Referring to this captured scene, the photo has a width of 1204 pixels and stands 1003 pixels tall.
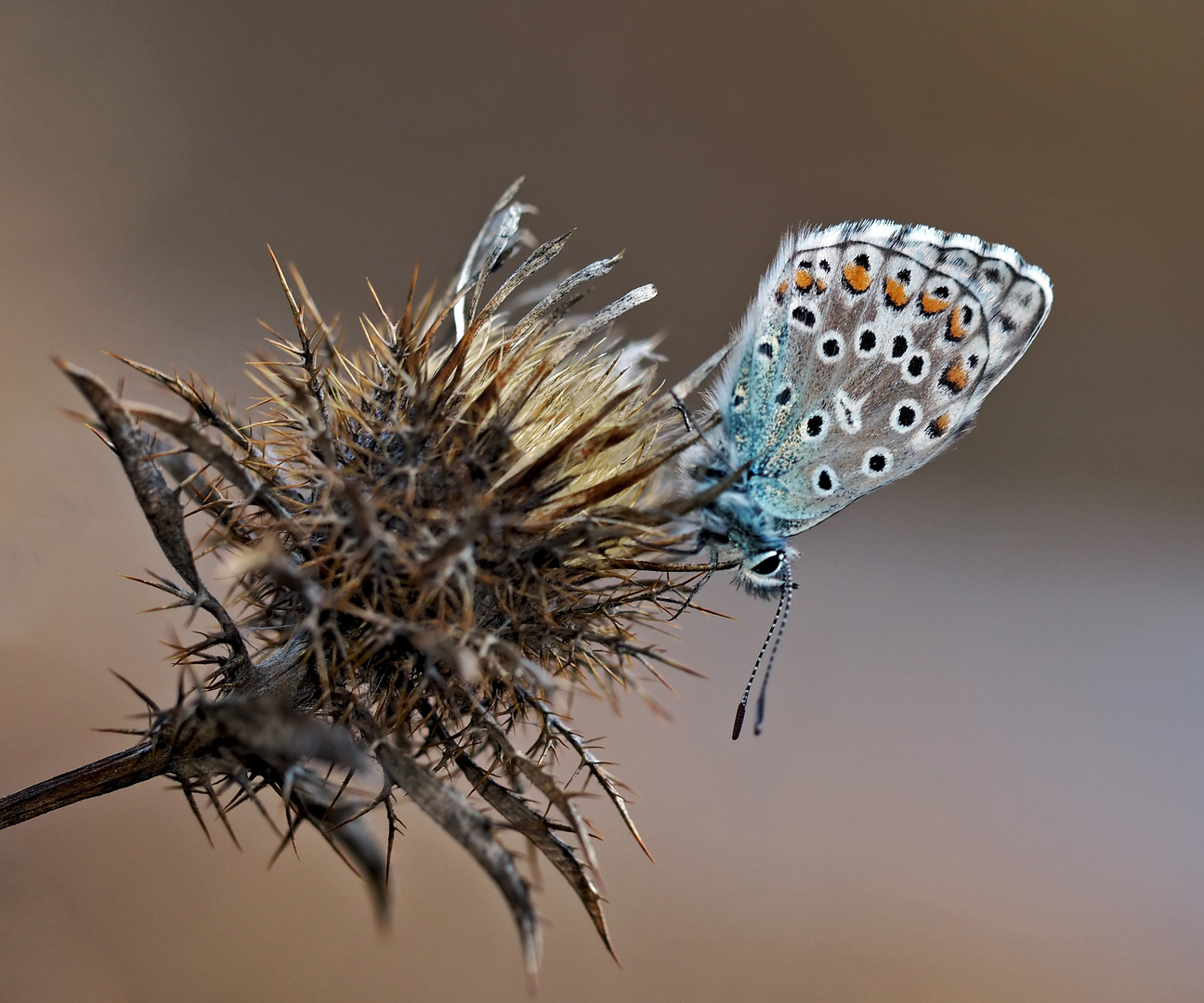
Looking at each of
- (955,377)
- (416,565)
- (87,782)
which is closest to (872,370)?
(955,377)

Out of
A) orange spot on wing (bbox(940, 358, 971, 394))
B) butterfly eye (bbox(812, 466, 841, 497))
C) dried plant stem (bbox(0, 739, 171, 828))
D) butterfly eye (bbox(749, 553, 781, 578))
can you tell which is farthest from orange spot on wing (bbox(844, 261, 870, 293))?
dried plant stem (bbox(0, 739, 171, 828))

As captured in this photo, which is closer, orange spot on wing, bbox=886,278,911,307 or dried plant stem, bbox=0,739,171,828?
dried plant stem, bbox=0,739,171,828

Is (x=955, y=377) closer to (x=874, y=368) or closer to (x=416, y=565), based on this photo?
(x=874, y=368)

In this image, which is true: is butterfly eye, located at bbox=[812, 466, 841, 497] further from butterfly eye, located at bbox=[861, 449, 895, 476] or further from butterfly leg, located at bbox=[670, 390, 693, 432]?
butterfly leg, located at bbox=[670, 390, 693, 432]

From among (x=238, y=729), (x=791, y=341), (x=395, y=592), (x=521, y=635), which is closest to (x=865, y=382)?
(x=791, y=341)

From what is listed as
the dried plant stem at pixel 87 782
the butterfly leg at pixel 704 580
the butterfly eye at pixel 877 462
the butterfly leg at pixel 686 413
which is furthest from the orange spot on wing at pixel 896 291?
the dried plant stem at pixel 87 782

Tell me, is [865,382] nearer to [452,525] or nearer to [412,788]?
[452,525]
